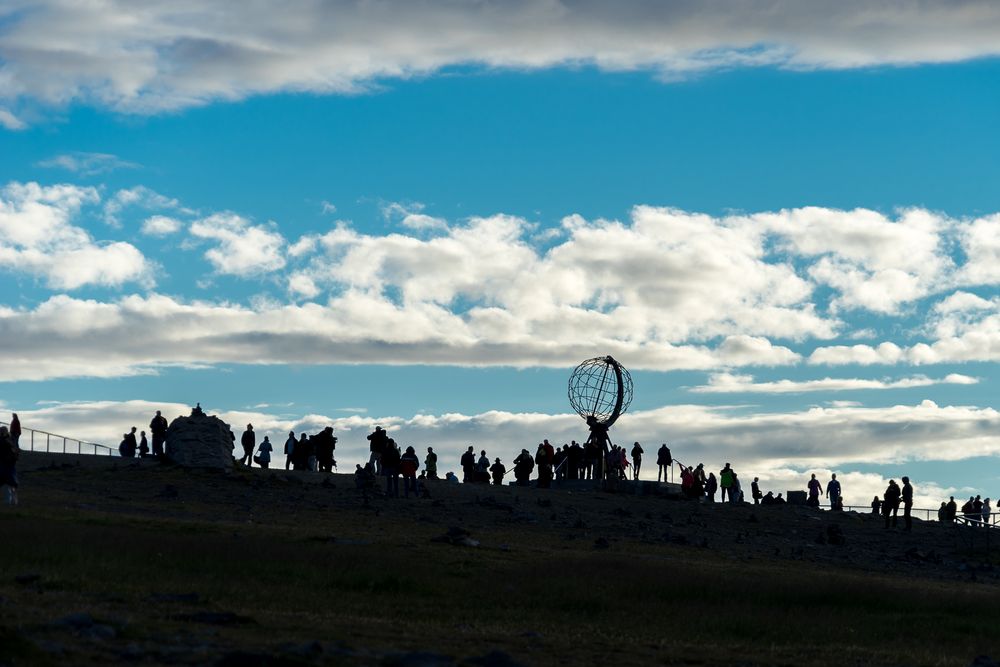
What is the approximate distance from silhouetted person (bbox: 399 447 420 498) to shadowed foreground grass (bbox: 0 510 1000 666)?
34.6 feet

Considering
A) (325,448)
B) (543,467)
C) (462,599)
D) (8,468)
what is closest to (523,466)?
(543,467)

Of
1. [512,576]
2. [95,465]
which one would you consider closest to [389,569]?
[512,576]

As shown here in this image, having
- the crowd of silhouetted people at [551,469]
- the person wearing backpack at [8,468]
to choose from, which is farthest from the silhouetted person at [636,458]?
the person wearing backpack at [8,468]

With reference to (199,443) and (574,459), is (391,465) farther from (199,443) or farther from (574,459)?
(574,459)

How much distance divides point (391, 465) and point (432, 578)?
1863 centimetres

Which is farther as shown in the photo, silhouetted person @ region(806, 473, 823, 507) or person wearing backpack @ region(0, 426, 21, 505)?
silhouetted person @ region(806, 473, 823, 507)

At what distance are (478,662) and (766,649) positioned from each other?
6.54m

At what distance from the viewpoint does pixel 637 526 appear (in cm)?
4831

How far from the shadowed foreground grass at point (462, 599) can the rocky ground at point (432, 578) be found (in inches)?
3.2

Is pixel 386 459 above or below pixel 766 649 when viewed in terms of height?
above

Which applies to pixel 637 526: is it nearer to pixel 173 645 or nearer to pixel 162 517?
pixel 162 517

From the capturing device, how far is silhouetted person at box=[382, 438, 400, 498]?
157 feet

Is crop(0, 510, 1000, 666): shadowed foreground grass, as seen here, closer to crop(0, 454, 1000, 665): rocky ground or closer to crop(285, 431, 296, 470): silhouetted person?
crop(0, 454, 1000, 665): rocky ground

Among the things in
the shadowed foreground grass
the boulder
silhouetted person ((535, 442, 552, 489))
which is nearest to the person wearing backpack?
the shadowed foreground grass
